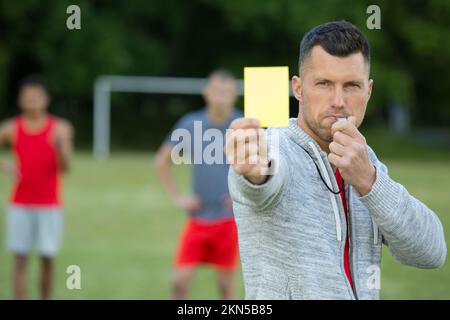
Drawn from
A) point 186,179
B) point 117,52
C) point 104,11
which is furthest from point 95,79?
point 186,179

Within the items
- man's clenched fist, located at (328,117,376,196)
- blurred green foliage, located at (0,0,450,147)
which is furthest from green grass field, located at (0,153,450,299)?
blurred green foliage, located at (0,0,450,147)

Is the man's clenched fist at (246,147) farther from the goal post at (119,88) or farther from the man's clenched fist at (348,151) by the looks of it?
the goal post at (119,88)

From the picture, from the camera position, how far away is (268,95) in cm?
242

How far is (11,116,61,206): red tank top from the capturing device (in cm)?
828

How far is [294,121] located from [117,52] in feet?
108

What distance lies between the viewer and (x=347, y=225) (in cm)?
287

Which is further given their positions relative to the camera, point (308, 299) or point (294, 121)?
point (294, 121)

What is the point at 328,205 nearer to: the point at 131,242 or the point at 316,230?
the point at 316,230

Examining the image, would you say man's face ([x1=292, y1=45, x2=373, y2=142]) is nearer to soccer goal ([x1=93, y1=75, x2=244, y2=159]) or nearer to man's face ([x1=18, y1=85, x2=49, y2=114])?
man's face ([x1=18, y1=85, x2=49, y2=114])

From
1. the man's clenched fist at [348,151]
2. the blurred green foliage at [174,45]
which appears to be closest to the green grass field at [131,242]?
the man's clenched fist at [348,151]

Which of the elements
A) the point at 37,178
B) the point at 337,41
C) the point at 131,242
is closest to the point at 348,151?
the point at 337,41

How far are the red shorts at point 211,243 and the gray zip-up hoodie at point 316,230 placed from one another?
185 inches

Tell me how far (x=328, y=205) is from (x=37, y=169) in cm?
597

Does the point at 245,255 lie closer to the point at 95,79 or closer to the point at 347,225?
the point at 347,225
